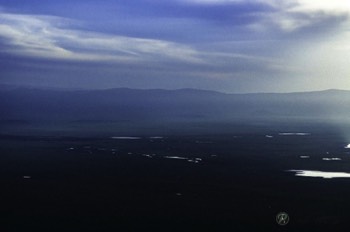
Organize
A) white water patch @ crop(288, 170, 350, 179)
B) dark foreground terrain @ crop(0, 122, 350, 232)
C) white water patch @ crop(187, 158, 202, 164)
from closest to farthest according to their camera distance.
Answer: dark foreground terrain @ crop(0, 122, 350, 232) < white water patch @ crop(288, 170, 350, 179) < white water patch @ crop(187, 158, 202, 164)

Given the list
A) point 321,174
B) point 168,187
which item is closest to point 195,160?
point 321,174

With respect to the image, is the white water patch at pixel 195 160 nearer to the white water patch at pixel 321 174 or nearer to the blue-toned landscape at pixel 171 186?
the blue-toned landscape at pixel 171 186

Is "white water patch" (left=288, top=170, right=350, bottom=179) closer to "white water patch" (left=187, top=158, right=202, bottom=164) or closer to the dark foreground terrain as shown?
the dark foreground terrain

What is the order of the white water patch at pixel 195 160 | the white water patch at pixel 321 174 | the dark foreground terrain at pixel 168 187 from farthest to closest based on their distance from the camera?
the white water patch at pixel 195 160, the white water patch at pixel 321 174, the dark foreground terrain at pixel 168 187

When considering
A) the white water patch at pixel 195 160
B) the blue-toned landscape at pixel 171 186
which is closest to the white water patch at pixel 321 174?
the blue-toned landscape at pixel 171 186

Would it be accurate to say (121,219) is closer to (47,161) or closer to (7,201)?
(7,201)

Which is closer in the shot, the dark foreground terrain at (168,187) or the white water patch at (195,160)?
the dark foreground terrain at (168,187)

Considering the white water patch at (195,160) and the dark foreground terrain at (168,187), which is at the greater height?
the white water patch at (195,160)

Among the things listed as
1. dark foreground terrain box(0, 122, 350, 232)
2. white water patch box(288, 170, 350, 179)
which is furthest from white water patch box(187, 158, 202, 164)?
white water patch box(288, 170, 350, 179)

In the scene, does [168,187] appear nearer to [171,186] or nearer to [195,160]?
[171,186]
